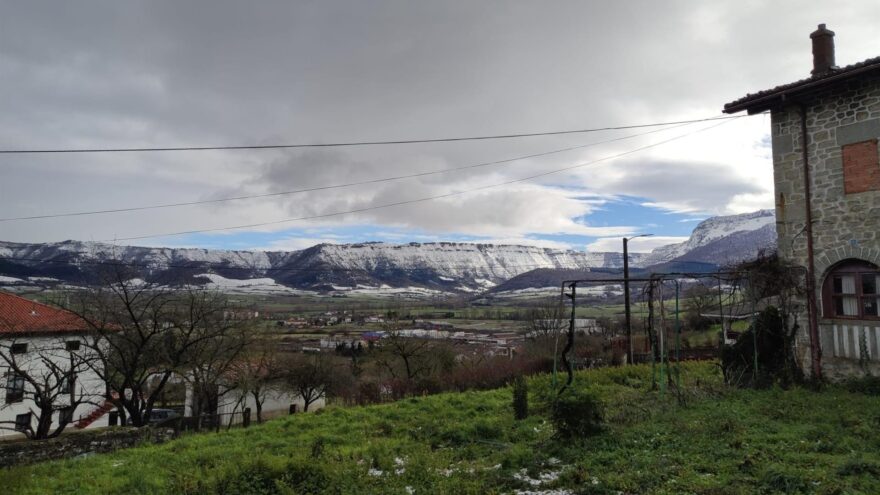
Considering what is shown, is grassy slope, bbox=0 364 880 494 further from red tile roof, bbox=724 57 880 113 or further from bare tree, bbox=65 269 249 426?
bare tree, bbox=65 269 249 426

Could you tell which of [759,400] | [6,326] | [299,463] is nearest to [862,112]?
[759,400]

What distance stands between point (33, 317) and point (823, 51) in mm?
40543

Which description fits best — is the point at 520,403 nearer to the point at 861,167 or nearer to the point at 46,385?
the point at 861,167

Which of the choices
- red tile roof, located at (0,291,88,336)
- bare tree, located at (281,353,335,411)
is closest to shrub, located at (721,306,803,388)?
bare tree, located at (281,353,335,411)

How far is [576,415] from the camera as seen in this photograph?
9008 millimetres

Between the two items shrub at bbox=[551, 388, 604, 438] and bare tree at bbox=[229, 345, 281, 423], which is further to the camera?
bare tree at bbox=[229, 345, 281, 423]

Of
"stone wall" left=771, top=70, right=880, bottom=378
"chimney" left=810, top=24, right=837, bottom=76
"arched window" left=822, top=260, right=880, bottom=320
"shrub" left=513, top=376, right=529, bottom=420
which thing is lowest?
"shrub" left=513, top=376, right=529, bottom=420

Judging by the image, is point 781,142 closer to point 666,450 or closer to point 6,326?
point 666,450

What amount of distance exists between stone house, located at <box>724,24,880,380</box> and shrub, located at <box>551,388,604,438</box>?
287 inches

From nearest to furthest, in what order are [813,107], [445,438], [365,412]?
[445,438] < [813,107] < [365,412]

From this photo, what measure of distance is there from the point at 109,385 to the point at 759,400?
25232 millimetres

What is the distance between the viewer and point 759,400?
11.0m

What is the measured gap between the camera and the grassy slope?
6.75 metres

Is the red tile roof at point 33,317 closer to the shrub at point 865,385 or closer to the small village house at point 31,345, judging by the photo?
the small village house at point 31,345
